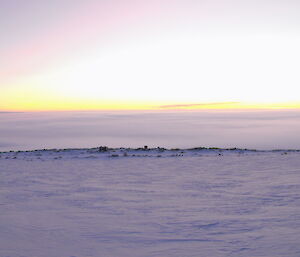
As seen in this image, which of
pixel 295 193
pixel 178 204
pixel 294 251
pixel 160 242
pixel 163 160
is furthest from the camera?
pixel 163 160

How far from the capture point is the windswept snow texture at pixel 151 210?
23.4ft

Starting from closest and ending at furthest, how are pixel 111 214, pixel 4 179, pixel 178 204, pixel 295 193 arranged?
pixel 111 214 < pixel 178 204 < pixel 295 193 < pixel 4 179

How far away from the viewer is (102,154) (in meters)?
22.9

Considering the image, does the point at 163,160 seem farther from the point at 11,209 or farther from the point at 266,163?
the point at 11,209

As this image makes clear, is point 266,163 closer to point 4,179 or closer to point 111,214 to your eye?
point 111,214

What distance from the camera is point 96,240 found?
24.8ft

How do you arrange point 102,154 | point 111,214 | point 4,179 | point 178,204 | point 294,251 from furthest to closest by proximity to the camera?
1. point 102,154
2. point 4,179
3. point 178,204
4. point 111,214
5. point 294,251

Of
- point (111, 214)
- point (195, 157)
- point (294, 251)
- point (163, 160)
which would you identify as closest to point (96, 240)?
point (111, 214)

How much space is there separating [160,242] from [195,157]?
13.9 metres

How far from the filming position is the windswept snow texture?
7145mm

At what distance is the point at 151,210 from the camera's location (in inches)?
384

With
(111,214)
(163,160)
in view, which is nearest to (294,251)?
(111,214)

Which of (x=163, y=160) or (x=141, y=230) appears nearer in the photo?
(x=141, y=230)

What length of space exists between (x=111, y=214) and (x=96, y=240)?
1878mm
